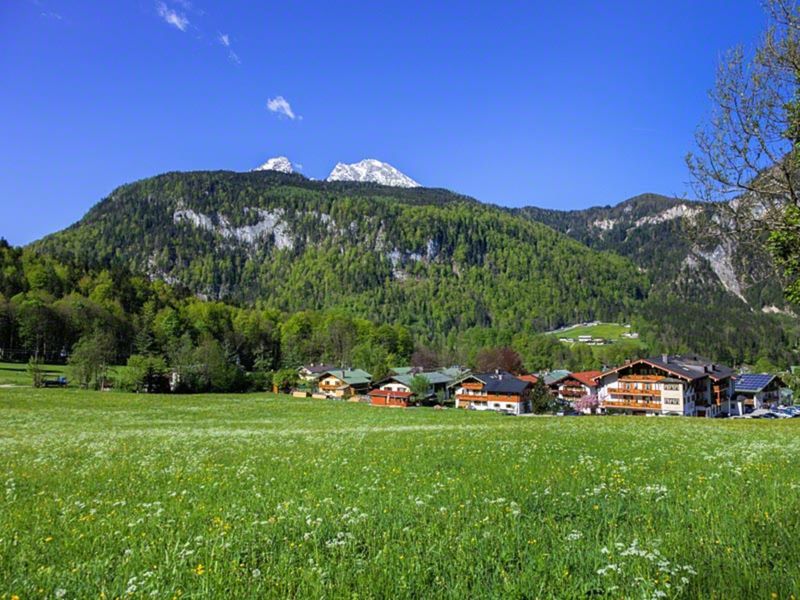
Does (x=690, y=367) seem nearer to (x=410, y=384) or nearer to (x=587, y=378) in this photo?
(x=587, y=378)

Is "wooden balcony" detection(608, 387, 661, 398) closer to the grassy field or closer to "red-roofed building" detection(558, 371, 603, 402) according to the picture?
"red-roofed building" detection(558, 371, 603, 402)

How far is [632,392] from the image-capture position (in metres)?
107

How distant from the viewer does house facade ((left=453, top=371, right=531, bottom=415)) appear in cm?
10600

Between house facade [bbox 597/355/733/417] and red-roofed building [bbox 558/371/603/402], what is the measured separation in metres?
7.82

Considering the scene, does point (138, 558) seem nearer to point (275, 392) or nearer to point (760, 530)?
point (760, 530)

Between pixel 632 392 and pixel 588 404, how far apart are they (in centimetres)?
1573

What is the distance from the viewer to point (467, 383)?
115688 millimetres

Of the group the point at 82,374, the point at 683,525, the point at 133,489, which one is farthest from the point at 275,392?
the point at 683,525

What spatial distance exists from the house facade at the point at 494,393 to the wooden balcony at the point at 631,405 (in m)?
19.6

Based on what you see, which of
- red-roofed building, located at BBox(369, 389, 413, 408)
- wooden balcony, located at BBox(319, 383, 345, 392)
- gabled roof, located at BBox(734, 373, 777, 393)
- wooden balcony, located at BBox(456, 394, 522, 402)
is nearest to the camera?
wooden balcony, located at BBox(456, 394, 522, 402)

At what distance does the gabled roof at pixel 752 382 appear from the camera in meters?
123

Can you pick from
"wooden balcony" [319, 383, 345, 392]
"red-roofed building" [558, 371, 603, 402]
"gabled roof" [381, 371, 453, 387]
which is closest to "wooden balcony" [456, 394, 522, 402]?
"gabled roof" [381, 371, 453, 387]

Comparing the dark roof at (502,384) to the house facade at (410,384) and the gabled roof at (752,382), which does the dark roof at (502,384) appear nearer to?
the house facade at (410,384)

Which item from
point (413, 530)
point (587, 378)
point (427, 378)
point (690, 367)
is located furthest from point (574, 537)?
point (587, 378)
